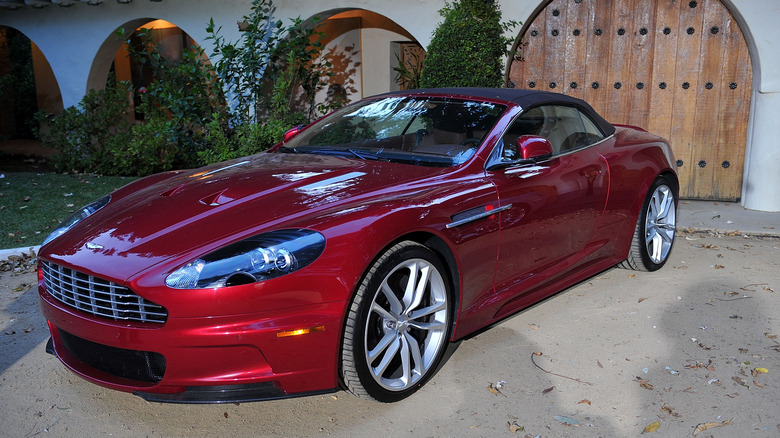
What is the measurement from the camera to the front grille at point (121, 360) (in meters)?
2.84

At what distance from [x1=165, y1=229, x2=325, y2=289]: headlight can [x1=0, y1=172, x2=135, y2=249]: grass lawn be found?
13.4ft

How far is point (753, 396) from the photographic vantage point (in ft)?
11.0

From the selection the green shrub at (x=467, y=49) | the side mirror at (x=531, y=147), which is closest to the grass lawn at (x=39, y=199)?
the green shrub at (x=467, y=49)

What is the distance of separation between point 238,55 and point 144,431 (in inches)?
261

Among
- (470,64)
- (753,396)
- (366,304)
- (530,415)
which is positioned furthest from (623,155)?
(470,64)

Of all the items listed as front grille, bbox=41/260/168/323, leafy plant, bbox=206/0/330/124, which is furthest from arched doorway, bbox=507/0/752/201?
front grille, bbox=41/260/168/323

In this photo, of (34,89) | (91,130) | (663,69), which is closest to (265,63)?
(91,130)

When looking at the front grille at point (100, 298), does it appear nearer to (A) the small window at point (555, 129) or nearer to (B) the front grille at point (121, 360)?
(B) the front grille at point (121, 360)

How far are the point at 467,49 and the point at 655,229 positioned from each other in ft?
10.5

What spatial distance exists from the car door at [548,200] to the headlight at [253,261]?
1209 millimetres

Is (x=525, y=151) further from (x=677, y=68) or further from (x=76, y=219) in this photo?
(x=677, y=68)

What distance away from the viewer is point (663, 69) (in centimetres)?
789

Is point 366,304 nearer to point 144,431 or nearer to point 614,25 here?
point 144,431

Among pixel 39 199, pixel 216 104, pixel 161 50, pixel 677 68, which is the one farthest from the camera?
pixel 161 50
